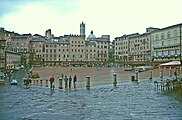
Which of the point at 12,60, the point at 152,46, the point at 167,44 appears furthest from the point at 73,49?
the point at 167,44

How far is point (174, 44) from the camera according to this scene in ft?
280

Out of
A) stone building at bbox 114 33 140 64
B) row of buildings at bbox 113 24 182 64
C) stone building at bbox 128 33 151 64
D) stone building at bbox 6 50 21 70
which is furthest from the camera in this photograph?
stone building at bbox 114 33 140 64

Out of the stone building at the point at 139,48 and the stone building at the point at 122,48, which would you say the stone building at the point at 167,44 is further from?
the stone building at the point at 122,48

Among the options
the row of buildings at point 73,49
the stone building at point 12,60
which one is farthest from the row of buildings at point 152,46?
the stone building at point 12,60

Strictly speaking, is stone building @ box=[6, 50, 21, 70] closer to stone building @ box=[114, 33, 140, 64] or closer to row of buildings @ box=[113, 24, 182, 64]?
stone building @ box=[114, 33, 140, 64]

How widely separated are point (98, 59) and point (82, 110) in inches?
5464

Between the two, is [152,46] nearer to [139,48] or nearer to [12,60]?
[139,48]

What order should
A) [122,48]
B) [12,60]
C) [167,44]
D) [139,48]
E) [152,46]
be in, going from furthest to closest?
[122,48] < [139,48] < [12,60] < [152,46] < [167,44]

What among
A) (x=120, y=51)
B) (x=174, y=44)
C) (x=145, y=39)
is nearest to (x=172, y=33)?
(x=174, y=44)

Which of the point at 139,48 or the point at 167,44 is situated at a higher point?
the point at 139,48

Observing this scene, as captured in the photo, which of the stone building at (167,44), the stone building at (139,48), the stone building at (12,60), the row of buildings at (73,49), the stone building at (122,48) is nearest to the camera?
the stone building at (167,44)

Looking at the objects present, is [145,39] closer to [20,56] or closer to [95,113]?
[20,56]

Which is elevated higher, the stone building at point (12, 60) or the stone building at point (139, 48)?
the stone building at point (139, 48)

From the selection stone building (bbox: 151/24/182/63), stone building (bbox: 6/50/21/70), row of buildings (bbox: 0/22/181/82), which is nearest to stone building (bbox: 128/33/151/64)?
row of buildings (bbox: 0/22/181/82)
